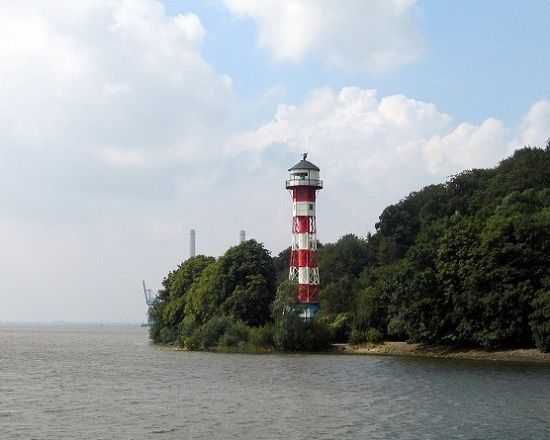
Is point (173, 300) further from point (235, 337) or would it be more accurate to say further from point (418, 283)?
point (418, 283)

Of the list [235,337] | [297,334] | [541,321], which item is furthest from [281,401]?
[235,337]

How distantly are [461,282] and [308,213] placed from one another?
2138 cm

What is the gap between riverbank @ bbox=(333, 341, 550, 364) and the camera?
6406 cm

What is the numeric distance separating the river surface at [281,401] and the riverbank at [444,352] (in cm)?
396

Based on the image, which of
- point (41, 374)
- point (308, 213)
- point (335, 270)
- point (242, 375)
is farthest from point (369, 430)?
point (335, 270)

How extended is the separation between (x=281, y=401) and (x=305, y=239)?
45.2 meters

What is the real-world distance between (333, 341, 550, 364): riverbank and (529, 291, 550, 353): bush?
3.41ft

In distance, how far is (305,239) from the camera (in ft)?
280

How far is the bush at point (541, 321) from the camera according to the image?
6172cm

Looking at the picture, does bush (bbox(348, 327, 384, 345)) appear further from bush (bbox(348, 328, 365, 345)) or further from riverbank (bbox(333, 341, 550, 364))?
riverbank (bbox(333, 341, 550, 364))

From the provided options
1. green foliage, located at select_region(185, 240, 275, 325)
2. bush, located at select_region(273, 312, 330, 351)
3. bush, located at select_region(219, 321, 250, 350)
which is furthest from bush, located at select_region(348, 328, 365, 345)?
green foliage, located at select_region(185, 240, 275, 325)

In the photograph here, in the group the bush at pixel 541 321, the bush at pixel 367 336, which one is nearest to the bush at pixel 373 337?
the bush at pixel 367 336

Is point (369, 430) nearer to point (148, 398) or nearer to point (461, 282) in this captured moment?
point (148, 398)

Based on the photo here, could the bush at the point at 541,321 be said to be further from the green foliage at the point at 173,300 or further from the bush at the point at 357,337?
the green foliage at the point at 173,300
